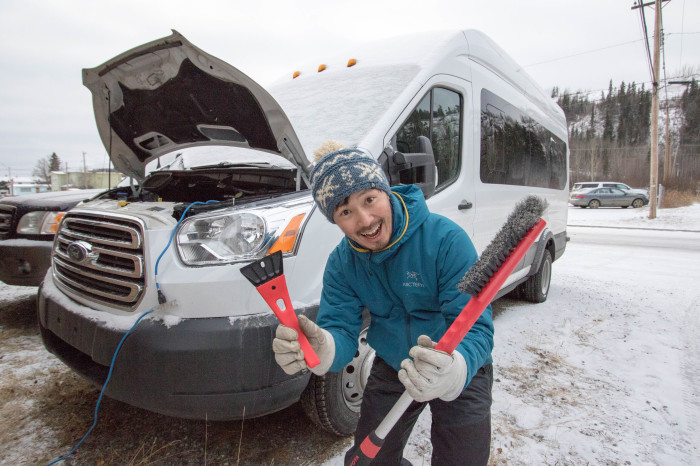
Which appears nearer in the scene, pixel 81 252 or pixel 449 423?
pixel 449 423

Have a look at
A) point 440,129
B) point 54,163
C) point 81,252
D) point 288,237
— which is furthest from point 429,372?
point 54,163

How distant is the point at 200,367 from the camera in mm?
1624

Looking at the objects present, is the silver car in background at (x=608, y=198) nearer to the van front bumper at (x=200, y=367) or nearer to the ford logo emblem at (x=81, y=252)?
the van front bumper at (x=200, y=367)

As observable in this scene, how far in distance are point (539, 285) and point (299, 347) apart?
456cm

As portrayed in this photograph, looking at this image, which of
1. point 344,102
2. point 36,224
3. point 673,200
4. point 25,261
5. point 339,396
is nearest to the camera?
point 339,396

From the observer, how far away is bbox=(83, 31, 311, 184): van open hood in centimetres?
206

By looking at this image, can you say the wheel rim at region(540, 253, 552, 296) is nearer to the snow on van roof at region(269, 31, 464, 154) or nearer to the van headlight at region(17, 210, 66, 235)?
the snow on van roof at region(269, 31, 464, 154)

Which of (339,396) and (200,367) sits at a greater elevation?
(200,367)

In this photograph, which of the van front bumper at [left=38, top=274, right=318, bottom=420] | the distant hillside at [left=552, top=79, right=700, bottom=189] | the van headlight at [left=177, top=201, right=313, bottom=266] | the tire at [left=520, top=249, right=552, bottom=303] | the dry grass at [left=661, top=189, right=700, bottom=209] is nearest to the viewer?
the van front bumper at [left=38, top=274, right=318, bottom=420]

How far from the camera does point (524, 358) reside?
11.0ft

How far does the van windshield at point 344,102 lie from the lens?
256 centimetres

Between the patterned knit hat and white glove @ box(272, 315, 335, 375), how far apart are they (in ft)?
1.38

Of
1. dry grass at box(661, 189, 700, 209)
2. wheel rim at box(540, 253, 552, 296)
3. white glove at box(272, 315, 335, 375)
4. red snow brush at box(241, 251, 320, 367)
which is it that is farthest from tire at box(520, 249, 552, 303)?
dry grass at box(661, 189, 700, 209)

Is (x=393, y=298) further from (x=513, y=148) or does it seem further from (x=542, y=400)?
(x=513, y=148)
